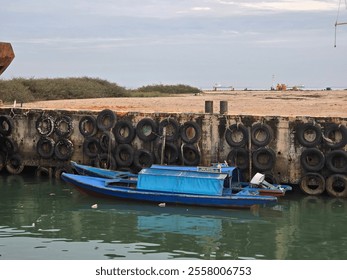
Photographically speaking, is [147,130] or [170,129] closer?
[170,129]

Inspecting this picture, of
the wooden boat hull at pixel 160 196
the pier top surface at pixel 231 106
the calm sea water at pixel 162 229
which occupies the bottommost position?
the calm sea water at pixel 162 229

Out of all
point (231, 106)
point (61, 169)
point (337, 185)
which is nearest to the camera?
point (337, 185)

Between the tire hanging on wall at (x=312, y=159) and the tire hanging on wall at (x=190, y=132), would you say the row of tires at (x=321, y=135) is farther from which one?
the tire hanging on wall at (x=190, y=132)

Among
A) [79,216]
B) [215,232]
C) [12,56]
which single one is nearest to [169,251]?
[215,232]

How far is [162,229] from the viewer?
15.0m

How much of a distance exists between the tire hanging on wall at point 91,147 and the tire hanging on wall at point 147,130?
5.28ft

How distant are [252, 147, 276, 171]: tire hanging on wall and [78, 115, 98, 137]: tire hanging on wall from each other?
230 inches

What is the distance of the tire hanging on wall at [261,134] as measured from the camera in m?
19.3

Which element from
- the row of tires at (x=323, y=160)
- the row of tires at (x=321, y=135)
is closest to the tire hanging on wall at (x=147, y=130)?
the row of tires at (x=321, y=135)

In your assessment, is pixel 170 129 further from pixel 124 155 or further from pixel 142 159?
pixel 124 155

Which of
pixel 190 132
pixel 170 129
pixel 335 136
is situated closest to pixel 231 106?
pixel 170 129

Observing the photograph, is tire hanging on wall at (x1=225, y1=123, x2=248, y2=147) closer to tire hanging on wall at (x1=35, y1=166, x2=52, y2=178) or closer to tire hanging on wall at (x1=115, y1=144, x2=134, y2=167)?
tire hanging on wall at (x1=115, y1=144, x2=134, y2=167)

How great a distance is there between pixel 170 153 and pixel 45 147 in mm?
4968

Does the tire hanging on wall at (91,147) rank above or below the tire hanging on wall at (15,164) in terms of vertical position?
above
